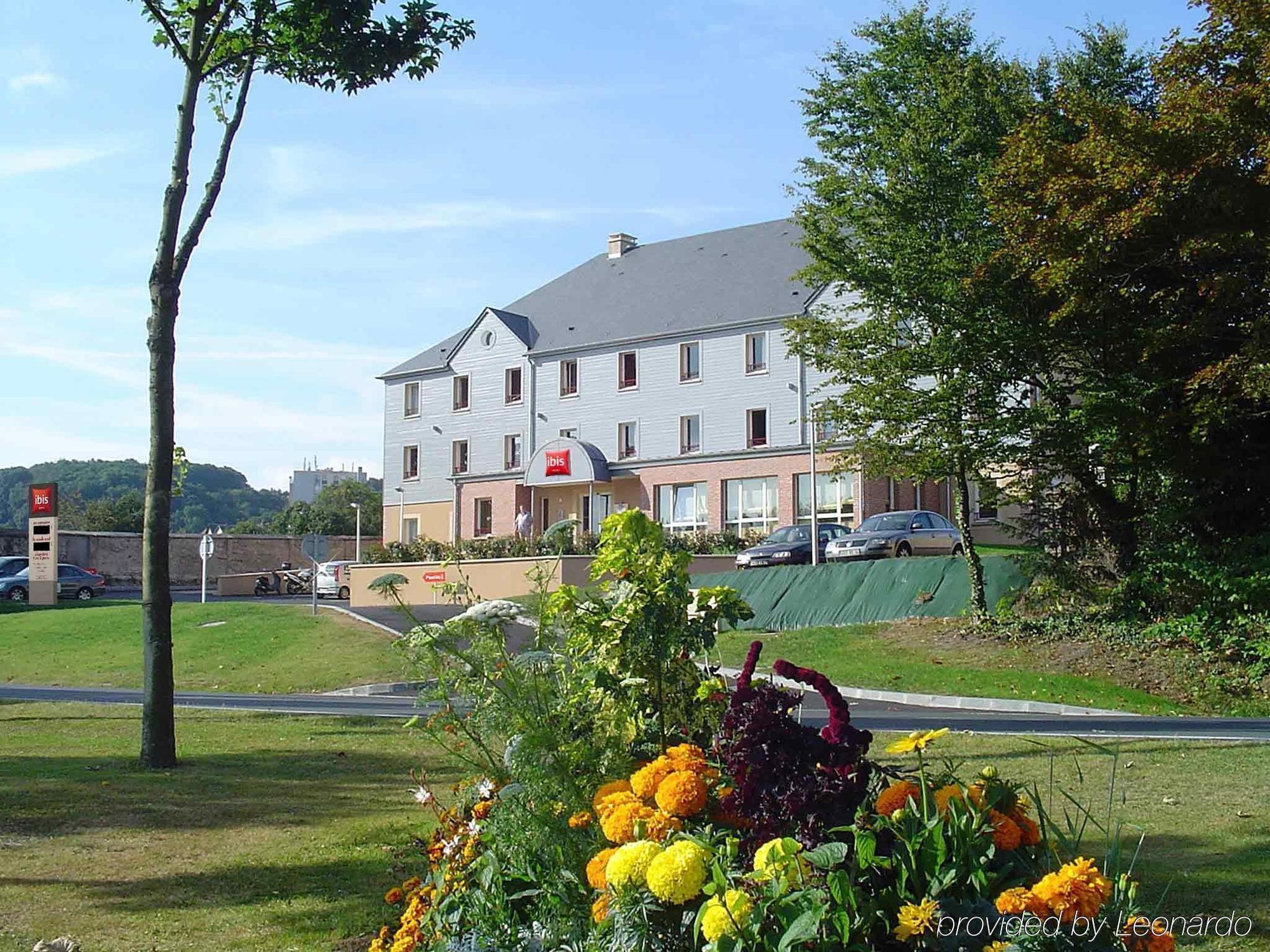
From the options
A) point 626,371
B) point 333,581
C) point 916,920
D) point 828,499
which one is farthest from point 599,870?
point 333,581

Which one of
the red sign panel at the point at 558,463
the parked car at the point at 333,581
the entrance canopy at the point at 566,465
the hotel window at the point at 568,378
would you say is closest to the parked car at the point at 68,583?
the parked car at the point at 333,581

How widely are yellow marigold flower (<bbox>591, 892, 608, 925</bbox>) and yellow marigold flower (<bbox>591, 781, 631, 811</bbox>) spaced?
1.28ft

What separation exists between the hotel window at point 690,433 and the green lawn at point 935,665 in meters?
25.5

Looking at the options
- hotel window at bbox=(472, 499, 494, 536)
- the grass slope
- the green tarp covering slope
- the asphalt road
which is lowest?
the asphalt road

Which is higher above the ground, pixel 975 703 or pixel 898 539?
pixel 898 539

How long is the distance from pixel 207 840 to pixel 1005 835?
537 cm

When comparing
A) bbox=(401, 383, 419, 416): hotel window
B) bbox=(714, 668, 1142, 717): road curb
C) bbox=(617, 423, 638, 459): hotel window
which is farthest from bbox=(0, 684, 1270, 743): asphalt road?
bbox=(401, 383, 419, 416): hotel window

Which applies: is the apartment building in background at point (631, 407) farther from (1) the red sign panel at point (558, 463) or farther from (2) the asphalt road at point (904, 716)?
(2) the asphalt road at point (904, 716)

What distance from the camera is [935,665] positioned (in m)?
22.8

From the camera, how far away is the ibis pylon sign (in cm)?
3578

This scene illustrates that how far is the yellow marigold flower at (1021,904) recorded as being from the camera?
149 inches

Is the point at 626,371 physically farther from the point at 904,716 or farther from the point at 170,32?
the point at 170,32

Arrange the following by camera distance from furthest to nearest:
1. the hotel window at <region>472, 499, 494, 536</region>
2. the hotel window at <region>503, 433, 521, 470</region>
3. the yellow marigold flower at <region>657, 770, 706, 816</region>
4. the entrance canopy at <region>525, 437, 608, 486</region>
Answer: the hotel window at <region>472, 499, 494, 536</region>
the hotel window at <region>503, 433, 521, 470</region>
the entrance canopy at <region>525, 437, 608, 486</region>
the yellow marigold flower at <region>657, 770, 706, 816</region>

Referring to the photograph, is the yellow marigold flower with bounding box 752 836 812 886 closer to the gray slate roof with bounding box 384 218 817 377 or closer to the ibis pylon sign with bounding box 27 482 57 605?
the ibis pylon sign with bounding box 27 482 57 605
